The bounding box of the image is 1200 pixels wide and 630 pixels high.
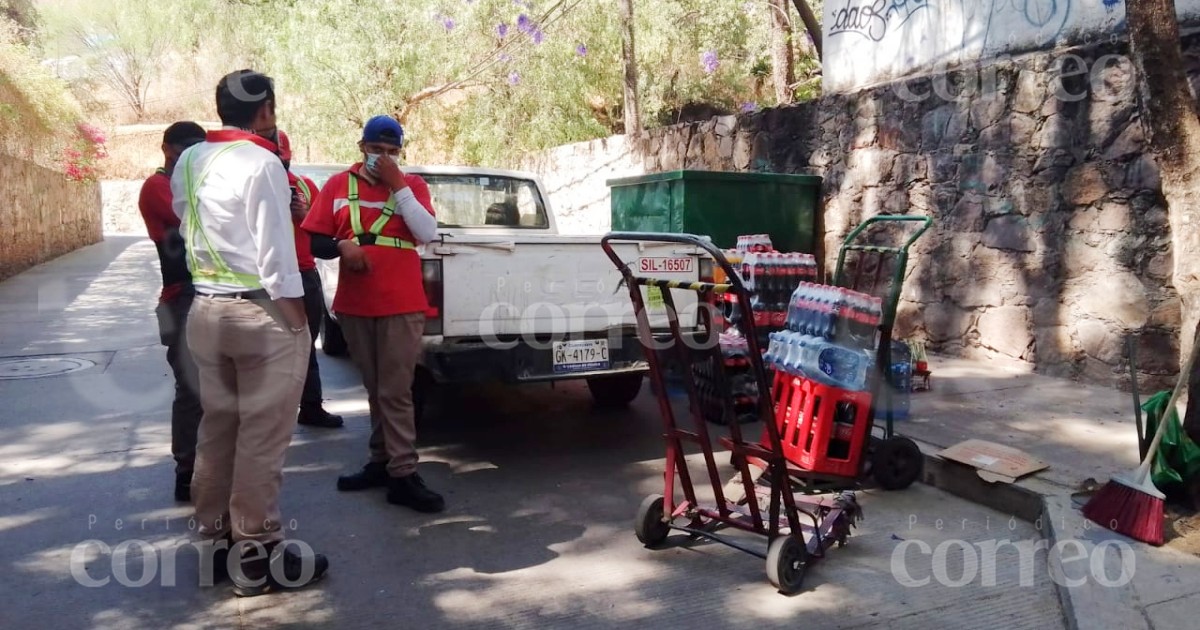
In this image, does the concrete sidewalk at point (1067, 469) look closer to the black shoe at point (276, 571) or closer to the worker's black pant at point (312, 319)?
the black shoe at point (276, 571)

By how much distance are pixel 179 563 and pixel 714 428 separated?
3440 mm

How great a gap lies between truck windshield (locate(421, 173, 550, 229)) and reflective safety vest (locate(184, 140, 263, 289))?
346cm

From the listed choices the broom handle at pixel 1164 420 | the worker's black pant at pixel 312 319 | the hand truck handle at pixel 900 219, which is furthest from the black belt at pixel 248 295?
Answer: the broom handle at pixel 1164 420

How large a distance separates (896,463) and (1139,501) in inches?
46.7

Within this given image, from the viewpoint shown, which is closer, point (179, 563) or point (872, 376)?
point (179, 563)

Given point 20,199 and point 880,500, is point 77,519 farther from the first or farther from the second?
point 20,199

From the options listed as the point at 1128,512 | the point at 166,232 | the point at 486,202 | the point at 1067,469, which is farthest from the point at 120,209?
the point at 1128,512

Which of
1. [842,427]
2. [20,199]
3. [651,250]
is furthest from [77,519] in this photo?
[20,199]

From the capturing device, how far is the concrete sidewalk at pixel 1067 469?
Result: 3.41 meters

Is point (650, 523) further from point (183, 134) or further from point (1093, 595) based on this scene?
point (183, 134)

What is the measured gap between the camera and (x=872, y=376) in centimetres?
454

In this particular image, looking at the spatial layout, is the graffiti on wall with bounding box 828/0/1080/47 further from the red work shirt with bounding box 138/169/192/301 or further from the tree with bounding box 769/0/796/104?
the red work shirt with bounding box 138/169/192/301

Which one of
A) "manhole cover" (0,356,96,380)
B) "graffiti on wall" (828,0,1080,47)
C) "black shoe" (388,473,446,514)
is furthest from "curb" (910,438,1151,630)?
"manhole cover" (0,356,96,380)

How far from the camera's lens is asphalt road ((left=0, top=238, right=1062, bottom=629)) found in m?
3.46
